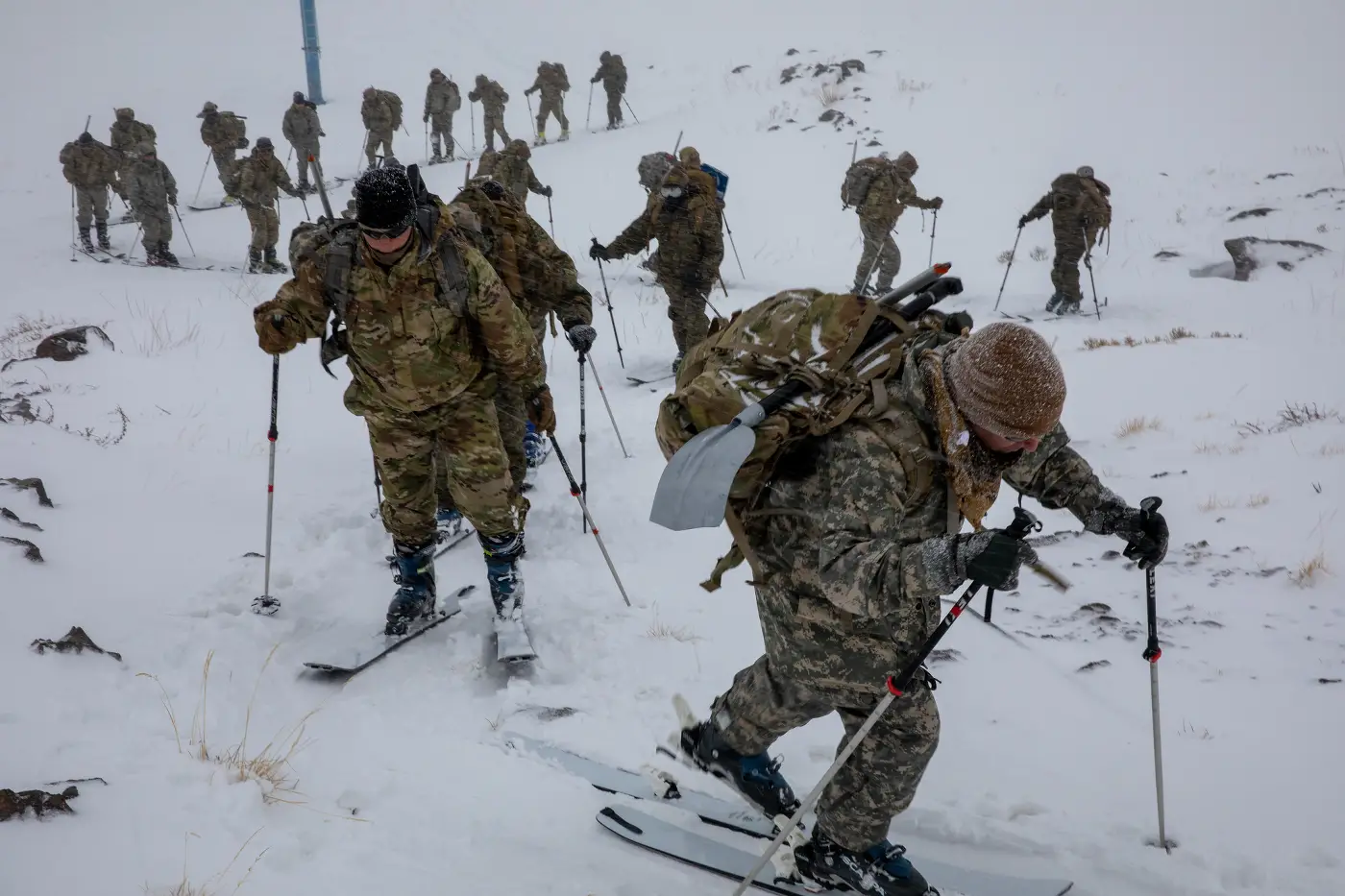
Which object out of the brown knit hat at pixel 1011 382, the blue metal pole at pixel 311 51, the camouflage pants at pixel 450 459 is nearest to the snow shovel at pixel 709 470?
the brown knit hat at pixel 1011 382

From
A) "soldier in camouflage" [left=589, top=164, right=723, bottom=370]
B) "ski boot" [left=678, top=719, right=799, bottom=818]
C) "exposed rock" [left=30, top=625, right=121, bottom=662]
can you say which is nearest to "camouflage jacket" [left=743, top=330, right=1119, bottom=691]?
"ski boot" [left=678, top=719, right=799, bottom=818]

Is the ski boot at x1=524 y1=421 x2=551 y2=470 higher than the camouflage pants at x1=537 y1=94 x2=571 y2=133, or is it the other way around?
the camouflage pants at x1=537 y1=94 x2=571 y2=133

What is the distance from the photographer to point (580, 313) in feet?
18.2

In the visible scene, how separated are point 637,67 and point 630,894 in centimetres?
3280

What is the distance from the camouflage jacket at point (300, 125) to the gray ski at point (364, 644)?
53.1ft

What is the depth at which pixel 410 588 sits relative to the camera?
4.72 metres

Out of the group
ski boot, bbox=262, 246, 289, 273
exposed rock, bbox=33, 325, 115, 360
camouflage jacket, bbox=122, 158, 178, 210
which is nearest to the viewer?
exposed rock, bbox=33, 325, 115, 360

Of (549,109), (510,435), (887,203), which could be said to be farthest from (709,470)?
(549,109)

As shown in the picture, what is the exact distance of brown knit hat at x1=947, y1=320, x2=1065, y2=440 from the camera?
7.25ft

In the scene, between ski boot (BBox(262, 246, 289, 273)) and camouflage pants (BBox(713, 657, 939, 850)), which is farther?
ski boot (BBox(262, 246, 289, 273))

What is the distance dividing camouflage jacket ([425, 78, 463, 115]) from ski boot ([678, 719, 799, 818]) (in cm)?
2100

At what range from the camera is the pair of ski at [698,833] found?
310 centimetres

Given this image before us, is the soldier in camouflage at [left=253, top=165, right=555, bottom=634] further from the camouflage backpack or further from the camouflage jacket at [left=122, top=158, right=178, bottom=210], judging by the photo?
the camouflage jacket at [left=122, top=158, right=178, bottom=210]

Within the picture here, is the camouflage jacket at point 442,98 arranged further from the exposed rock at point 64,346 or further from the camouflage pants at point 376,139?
the exposed rock at point 64,346
